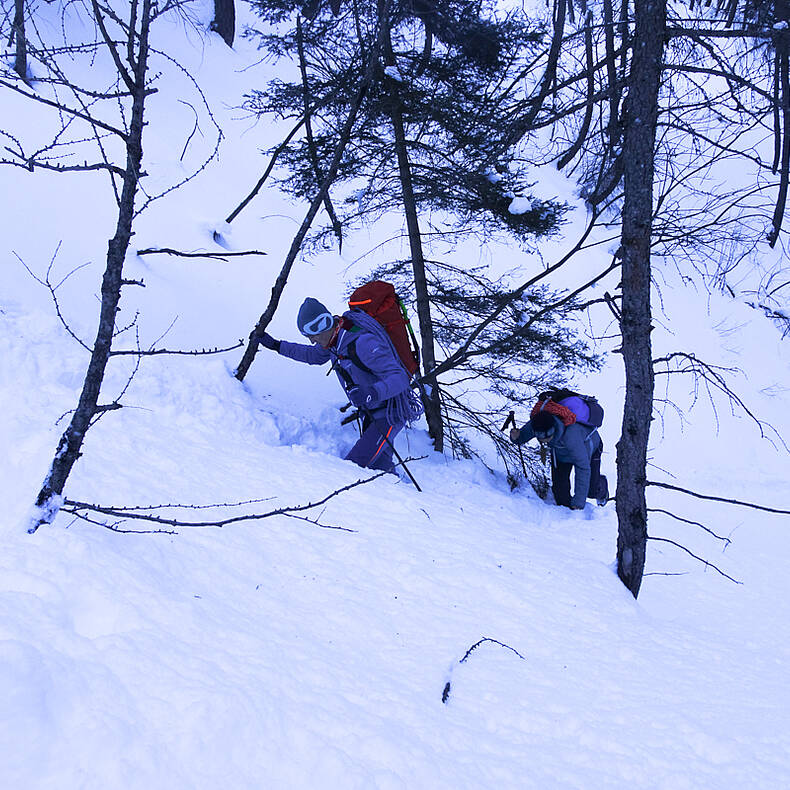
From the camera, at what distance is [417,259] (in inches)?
266

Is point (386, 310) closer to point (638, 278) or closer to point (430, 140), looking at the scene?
point (638, 278)

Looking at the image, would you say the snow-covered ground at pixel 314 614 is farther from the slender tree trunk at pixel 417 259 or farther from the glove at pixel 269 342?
the glove at pixel 269 342

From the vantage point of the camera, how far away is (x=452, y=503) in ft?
17.3

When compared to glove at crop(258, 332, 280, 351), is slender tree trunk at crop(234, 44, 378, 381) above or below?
above

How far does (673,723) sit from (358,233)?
1185 centimetres

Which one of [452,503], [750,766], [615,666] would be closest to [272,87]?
[452,503]

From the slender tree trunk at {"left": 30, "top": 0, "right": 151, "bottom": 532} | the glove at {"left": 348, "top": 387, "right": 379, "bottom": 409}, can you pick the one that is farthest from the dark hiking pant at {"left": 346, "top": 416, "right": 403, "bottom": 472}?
the slender tree trunk at {"left": 30, "top": 0, "right": 151, "bottom": 532}

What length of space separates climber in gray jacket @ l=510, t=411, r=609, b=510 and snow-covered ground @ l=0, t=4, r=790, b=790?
27cm

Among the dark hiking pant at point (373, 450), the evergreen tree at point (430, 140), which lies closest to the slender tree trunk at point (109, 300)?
the dark hiking pant at point (373, 450)

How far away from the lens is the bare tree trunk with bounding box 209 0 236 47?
675 inches

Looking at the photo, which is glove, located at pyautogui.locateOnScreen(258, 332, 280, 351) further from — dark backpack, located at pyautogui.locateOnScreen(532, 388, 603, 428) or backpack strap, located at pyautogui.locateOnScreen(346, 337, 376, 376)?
dark backpack, located at pyautogui.locateOnScreen(532, 388, 603, 428)

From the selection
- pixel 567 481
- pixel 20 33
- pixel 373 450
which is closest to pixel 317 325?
pixel 373 450

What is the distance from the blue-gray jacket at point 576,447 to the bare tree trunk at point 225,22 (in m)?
16.6

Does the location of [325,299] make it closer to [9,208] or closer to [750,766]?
[9,208]
